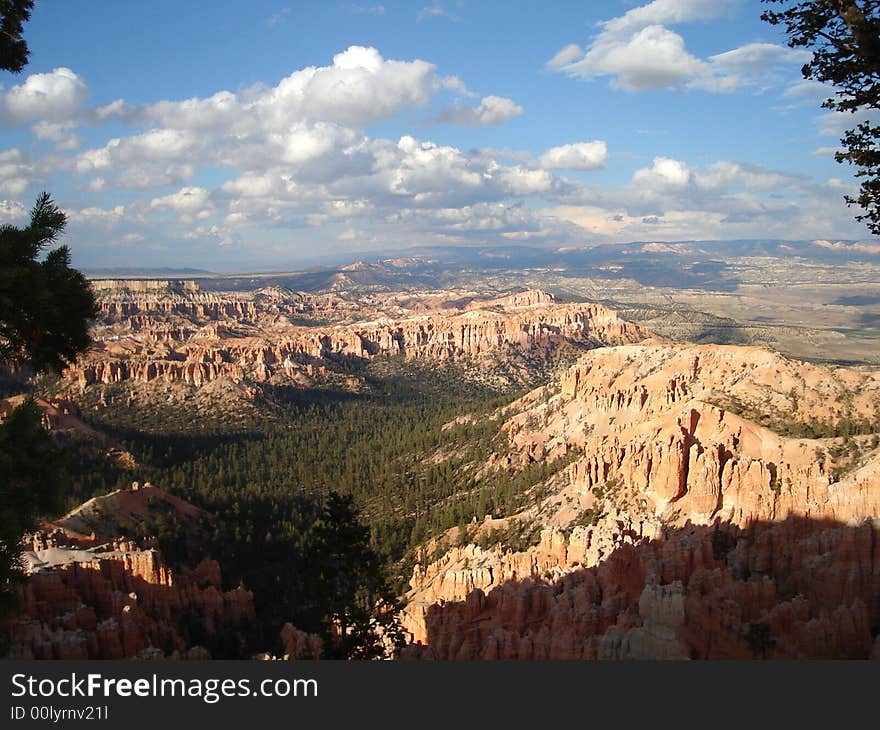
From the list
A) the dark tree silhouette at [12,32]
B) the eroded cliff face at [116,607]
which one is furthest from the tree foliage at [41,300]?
the eroded cliff face at [116,607]

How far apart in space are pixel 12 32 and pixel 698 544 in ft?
113

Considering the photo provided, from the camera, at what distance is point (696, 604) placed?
26.2 m

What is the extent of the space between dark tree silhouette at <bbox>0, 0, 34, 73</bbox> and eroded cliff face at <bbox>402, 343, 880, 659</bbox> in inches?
1031

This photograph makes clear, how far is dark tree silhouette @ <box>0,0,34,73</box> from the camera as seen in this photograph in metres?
Result: 9.98

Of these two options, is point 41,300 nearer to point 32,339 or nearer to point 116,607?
point 32,339

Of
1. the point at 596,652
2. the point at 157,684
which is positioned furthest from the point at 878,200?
the point at 596,652

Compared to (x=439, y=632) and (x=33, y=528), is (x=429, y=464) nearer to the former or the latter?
(x=439, y=632)

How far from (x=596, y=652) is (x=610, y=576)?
653 cm

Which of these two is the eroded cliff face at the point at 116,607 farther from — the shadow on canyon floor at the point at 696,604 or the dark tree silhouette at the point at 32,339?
the dark tree silhouette at the point at 32,339

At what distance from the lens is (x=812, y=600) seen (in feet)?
93.1

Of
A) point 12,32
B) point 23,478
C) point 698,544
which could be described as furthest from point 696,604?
point 12,32

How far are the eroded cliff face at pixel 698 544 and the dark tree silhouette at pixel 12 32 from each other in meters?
26.2

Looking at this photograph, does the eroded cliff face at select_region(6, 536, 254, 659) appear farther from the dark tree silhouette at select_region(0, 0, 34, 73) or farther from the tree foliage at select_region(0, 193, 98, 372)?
the dark tree silhouette at select_region(0, 0, 34, 73)

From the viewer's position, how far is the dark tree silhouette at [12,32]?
9.98 meters
